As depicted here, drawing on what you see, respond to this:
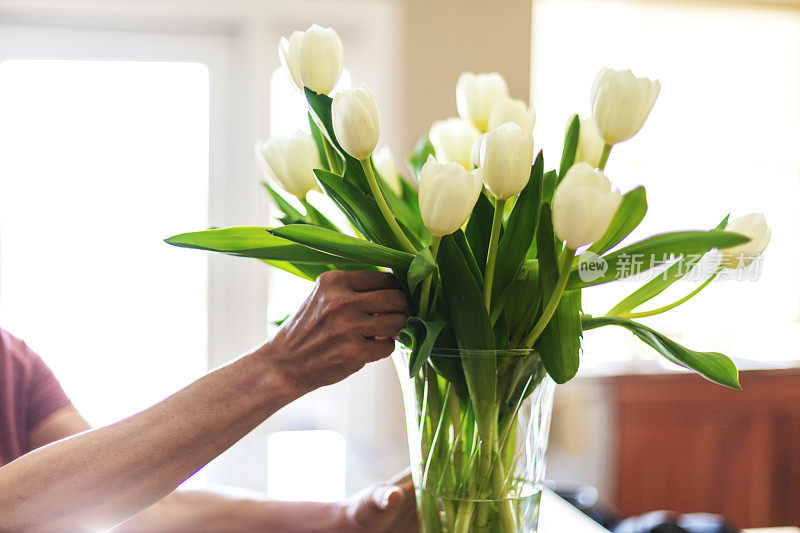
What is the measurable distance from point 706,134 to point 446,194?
264cm

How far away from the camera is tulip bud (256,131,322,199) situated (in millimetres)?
625

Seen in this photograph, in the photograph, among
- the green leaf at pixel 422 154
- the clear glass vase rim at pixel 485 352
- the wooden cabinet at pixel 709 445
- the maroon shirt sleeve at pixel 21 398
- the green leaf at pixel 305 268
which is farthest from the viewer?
the wooden cabinet at pixel 709 445

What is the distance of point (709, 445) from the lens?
106 inches

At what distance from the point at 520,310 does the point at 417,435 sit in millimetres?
133

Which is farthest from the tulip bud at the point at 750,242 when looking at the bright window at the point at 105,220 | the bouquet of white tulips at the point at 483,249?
the bright window at the point at 105,220

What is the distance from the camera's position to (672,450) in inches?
105

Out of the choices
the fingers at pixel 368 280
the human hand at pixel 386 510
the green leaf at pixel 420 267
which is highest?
the green leaf at pixel 420 267

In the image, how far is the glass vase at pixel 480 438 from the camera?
58 cm

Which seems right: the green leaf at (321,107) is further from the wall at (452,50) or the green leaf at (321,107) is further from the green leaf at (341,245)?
the wall at (452,50)

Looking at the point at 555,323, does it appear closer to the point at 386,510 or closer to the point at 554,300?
the point at 554,300

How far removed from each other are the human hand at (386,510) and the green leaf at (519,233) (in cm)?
30

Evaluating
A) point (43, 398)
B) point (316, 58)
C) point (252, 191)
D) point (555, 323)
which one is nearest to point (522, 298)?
point (555, 323)

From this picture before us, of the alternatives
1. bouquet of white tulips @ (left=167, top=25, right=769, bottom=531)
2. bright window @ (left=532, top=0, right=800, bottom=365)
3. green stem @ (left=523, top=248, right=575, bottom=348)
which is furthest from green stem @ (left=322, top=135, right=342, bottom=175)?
bright window @ (left=532, top=0, right=800, bottom=365)

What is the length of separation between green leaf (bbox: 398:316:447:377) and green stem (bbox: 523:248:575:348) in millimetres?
64
